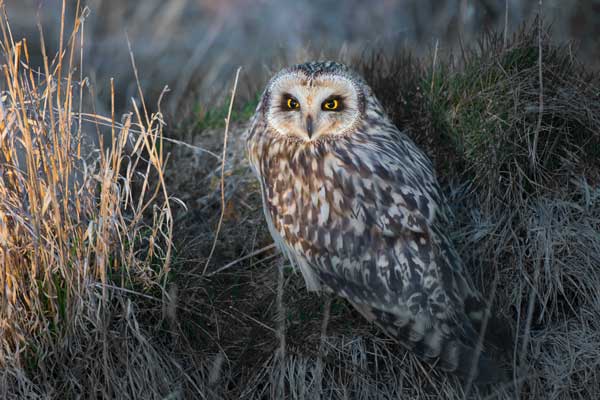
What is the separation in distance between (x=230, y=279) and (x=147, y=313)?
445 millimetres

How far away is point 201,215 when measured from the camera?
3764 mm

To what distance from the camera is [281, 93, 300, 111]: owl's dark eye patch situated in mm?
3068

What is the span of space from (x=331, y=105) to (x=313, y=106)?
0.38 ft

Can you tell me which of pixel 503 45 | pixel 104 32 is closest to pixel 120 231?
pixel 503 45

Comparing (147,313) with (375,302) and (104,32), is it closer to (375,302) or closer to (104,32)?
(375,302)

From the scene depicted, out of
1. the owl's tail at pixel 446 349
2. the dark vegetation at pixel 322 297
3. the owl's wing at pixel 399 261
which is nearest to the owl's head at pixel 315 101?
the owl's wing at pixel 399 261

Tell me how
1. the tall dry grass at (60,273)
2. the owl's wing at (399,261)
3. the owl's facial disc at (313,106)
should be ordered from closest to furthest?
the tall dry grass at (60,273) < the owl's wing at (399,261) < the owl's facial disc at (313,106)

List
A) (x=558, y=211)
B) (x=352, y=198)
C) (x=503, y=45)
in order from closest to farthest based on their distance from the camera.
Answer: (x=352, y=198)
(x=558, y=211)
(x=503, y=45)

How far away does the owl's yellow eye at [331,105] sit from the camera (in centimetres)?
306

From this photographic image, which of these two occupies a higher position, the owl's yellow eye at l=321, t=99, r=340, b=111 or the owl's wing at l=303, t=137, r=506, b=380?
the owl's yellow eye at l=321, t=99, r=340, b=111

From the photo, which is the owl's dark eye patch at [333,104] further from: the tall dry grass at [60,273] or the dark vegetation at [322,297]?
the tall dry grass at [60,273]

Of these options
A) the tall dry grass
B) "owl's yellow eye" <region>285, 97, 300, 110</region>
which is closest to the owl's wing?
"owl's yellow eye" <region>285, 97, 300, 110</region>

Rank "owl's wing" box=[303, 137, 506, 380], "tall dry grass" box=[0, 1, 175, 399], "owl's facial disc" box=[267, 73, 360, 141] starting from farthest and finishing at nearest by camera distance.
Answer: "owl's facial disc" box=[267, 73, 360, 141] → "owl's wing" box=[303, 137, 506, 380] → "tall dry grass" box=[0, 1, 175, 399]

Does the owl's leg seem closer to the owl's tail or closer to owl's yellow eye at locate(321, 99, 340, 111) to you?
the owl's tail
